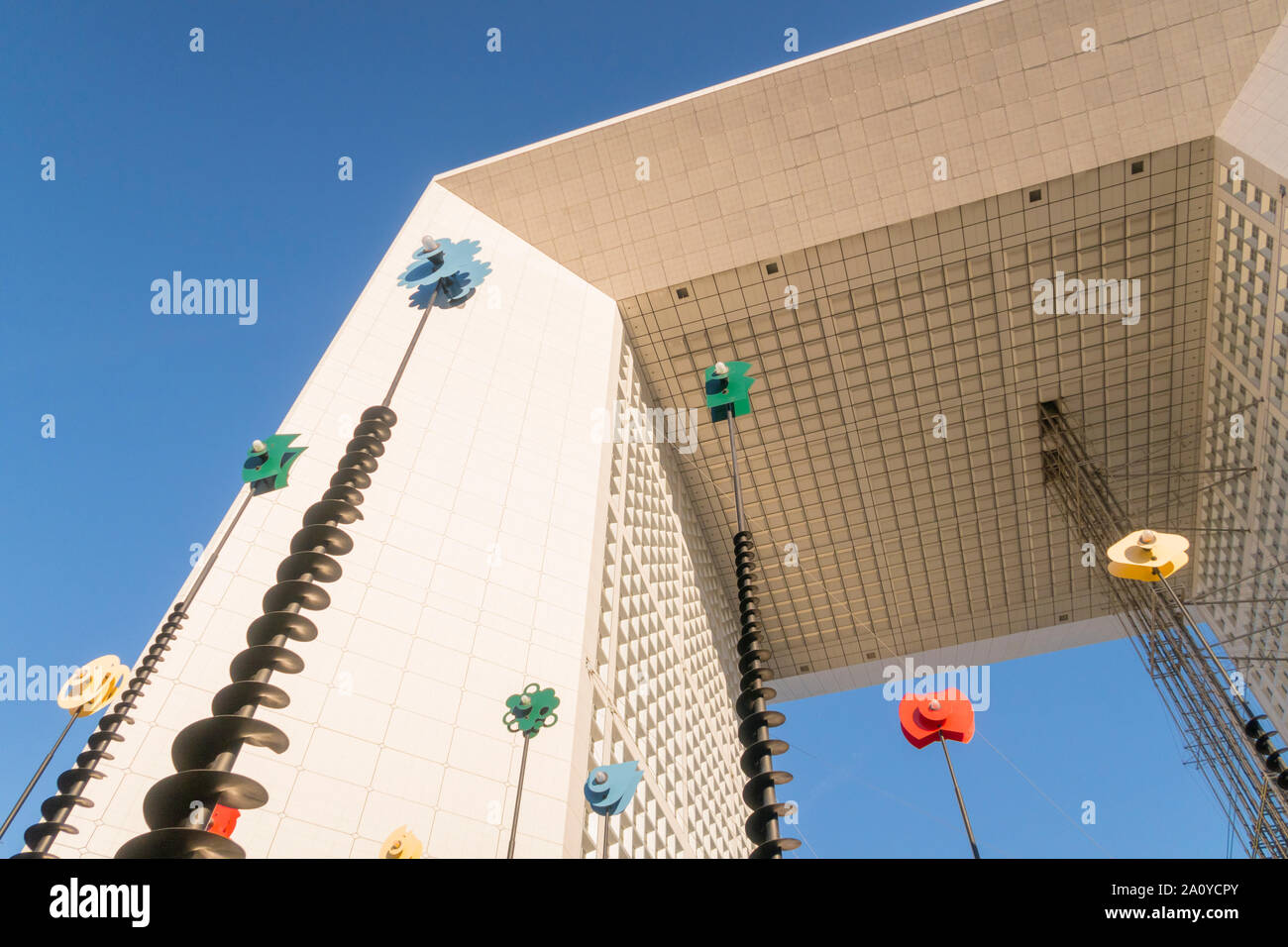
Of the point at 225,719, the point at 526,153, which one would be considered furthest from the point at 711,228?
the point at 225,719

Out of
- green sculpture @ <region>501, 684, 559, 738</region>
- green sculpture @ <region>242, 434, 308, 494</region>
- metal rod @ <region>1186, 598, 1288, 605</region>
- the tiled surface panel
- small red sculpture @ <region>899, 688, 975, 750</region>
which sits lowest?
small red sculpture @ <region>899, 688, 975, 750</region>

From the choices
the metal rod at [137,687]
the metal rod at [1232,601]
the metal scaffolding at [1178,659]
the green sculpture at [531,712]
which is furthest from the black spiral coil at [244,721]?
the metal rod at [1232,601]

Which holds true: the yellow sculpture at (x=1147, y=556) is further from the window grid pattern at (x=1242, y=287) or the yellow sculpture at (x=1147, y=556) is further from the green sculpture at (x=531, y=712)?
the window grid pattern at (x=1242, y=287)

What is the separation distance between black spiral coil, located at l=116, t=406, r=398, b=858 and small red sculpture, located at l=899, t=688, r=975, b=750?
3.69 meters

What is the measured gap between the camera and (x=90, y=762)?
6000mm

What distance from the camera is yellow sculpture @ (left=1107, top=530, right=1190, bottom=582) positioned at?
5.11 m

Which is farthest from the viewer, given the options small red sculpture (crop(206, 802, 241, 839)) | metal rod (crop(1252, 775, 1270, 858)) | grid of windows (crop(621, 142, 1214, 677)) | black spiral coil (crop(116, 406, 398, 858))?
grid of windows (crop(621, 142, 1214, 677))

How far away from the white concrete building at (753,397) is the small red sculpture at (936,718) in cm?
341

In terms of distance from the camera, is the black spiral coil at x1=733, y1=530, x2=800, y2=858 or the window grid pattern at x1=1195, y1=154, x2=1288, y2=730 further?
the window grid pattern at x1=1195, y1=154, x2=1288, y2=730

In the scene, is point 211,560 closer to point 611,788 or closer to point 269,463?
point 269,463

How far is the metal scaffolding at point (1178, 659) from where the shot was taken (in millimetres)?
13352

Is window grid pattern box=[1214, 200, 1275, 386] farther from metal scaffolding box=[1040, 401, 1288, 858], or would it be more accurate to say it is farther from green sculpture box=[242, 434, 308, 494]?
green sculpture box=[242, 434, 308, 494]

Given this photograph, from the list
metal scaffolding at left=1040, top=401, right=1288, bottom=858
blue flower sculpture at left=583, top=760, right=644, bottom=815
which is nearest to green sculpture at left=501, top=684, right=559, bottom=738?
blue flower sculpture at left=583, top=760, right=644, bottom=815

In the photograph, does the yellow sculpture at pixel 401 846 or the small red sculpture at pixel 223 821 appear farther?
the yellow sculpture at pixel 401 846
